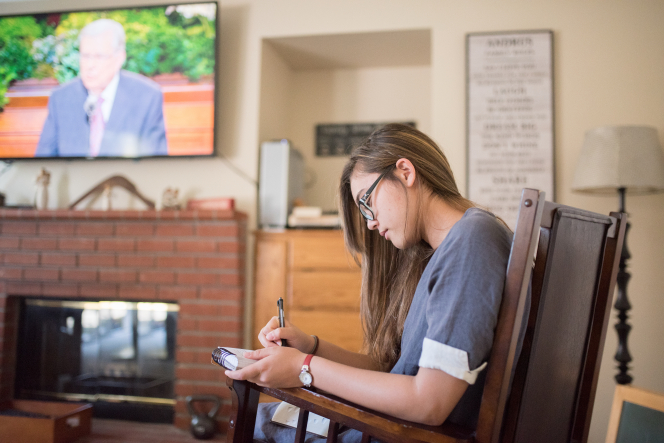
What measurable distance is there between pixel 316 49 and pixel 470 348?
2558 mm

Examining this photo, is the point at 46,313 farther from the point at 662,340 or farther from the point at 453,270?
the point at 662,340

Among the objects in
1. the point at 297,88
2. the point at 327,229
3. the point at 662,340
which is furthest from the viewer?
the point at 297,88

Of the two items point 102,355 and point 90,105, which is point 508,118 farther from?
point 102,355

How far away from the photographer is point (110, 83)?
273cm

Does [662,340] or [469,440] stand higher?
[469,440]

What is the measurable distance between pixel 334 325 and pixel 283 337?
1413mm

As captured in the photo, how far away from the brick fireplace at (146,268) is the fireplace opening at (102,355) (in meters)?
0.08

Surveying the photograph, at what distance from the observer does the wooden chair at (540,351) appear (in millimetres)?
771

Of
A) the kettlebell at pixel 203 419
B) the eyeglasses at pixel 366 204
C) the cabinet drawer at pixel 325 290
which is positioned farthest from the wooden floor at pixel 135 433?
the eyeglasses at pixel 366 204

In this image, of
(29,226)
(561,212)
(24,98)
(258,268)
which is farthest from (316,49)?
(561,212)

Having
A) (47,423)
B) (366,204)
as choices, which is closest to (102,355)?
(47,423)

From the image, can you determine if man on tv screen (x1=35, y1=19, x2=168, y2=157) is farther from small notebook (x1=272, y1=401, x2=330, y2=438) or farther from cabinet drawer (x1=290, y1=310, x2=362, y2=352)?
small notebook (x1=272, y1=401, x2=330, y2=438)

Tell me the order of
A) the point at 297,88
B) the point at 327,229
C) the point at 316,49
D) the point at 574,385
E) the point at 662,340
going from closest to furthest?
1. the point at 574,385
2. the point at 662,340
3. the point at 327,229
4. the point at 316,49
5. the point at 297,88

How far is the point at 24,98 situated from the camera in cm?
286
